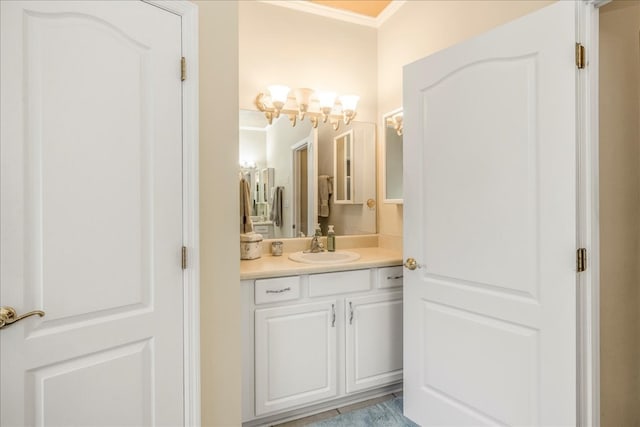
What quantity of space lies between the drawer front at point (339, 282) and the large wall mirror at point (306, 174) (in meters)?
0.65

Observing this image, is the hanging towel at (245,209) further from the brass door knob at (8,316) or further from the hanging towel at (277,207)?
the brass door knob at (8,316)

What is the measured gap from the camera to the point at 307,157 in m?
2.54

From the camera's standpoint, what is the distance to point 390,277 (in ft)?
6.93

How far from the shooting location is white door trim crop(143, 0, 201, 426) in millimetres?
1313

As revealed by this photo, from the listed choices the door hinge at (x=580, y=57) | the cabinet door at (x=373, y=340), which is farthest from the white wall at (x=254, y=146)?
the door hinge at (x=580, y=57)

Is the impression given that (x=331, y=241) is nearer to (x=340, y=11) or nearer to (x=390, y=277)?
(x=390, y=277)

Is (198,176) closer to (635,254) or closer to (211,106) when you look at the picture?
(211,106)

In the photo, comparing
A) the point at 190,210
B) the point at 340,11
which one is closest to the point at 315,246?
the point at 190,210

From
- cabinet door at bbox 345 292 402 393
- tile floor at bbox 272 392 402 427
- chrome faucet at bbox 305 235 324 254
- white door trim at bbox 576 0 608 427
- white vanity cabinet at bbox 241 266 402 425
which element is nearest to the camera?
white door trim at bbox 576 0 608 427

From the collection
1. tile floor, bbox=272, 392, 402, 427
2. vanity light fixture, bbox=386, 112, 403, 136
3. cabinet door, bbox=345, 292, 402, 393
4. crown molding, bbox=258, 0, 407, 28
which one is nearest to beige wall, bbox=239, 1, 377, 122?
crown molding, bbox=258, 0, 407, 28

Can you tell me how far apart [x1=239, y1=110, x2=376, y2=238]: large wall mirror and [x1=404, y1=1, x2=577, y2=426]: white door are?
84 centimetres

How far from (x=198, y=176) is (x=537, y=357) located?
1559mm

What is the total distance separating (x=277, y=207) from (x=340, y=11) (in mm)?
1602

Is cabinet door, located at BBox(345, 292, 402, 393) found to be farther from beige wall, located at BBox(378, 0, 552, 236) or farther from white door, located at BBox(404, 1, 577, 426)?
beige wall, located at BBox(378, 0, 552, 236)
